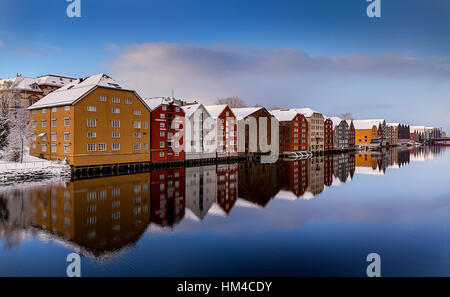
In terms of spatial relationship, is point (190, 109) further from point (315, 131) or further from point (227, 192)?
point (315, 131)

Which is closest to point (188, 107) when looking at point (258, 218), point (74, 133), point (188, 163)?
point (188, 163)

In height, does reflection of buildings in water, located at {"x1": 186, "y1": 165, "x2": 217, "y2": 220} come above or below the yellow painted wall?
below

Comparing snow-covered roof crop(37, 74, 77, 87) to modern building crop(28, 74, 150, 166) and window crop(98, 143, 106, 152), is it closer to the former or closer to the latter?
modern building crop(28, 74, 150, 166)

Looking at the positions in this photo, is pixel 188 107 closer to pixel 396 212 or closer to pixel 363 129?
pixel 396 212

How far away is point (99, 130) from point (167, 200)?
80.0ft

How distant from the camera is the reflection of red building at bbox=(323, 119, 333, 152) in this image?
4469 inches

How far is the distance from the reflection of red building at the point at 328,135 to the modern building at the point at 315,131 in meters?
2.77

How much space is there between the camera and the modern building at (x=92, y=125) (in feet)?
141

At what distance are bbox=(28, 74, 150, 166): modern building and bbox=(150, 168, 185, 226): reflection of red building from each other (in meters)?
12.1

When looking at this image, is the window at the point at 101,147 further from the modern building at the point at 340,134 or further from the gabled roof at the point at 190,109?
the modern building at the point at 340,134

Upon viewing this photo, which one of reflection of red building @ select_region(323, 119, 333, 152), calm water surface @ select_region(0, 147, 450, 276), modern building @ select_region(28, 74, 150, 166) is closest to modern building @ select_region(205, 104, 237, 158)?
modern building @ select_region(28, 74, 150, 166)

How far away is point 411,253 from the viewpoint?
49.0 ft

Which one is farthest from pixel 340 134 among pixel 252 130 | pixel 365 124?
pixel 252 130

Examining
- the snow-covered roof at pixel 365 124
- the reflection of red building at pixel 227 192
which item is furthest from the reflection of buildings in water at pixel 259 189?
the snow-covered roof at pixel 365 124
